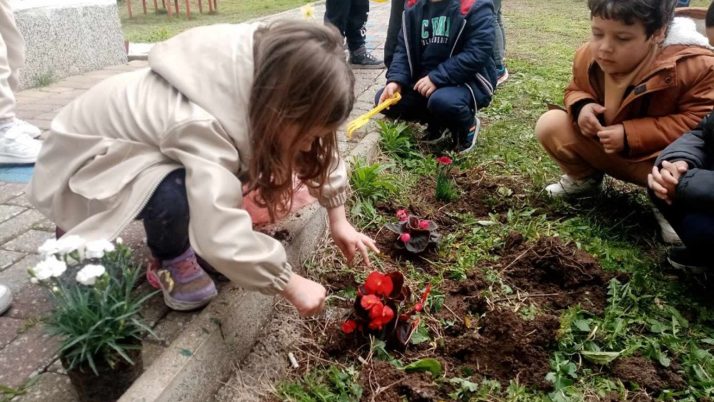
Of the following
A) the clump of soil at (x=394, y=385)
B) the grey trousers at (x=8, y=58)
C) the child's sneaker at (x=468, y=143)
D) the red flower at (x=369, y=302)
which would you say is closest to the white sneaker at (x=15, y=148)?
the grey trousers at (x=8, y=58)

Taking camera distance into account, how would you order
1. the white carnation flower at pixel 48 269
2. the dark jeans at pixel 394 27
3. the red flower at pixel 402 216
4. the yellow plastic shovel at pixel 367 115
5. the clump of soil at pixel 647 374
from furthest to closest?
the dark jeans at pixel 394 27
the yellow plastic shovel at pixel 367 115
the red flower at pixel 402 216
the clump of soil at pixel 647 374
the white carnation flower at pixel 48 269

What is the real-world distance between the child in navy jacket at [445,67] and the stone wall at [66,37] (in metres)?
2.88

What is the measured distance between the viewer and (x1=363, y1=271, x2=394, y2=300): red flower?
1944 mm

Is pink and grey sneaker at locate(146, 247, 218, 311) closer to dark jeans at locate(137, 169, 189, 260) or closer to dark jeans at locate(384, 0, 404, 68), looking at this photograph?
dark jeans at locate(137, 169, 189, 260)

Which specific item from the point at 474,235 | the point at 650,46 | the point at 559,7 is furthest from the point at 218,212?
the point at 559,7

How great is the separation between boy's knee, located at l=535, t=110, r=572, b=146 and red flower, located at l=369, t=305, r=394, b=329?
1.59 m

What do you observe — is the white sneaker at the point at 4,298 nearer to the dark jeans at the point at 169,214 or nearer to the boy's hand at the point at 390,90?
the dark jeans at the point at 169,214

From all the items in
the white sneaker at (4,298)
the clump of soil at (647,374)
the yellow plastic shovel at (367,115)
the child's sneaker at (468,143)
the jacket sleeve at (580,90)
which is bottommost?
the child's sneaker at (468,143)

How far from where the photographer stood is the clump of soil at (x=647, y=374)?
184 centimetres

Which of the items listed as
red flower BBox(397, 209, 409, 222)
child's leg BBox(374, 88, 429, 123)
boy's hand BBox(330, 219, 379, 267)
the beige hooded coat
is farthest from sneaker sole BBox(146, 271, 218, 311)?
child's leg BBox(374, 88, 429, 123)

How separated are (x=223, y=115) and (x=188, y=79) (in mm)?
149

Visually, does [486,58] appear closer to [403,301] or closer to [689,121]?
[689,121]

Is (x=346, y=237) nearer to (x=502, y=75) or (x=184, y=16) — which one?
(x=502, y=75)

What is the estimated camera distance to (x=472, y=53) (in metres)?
3.41
